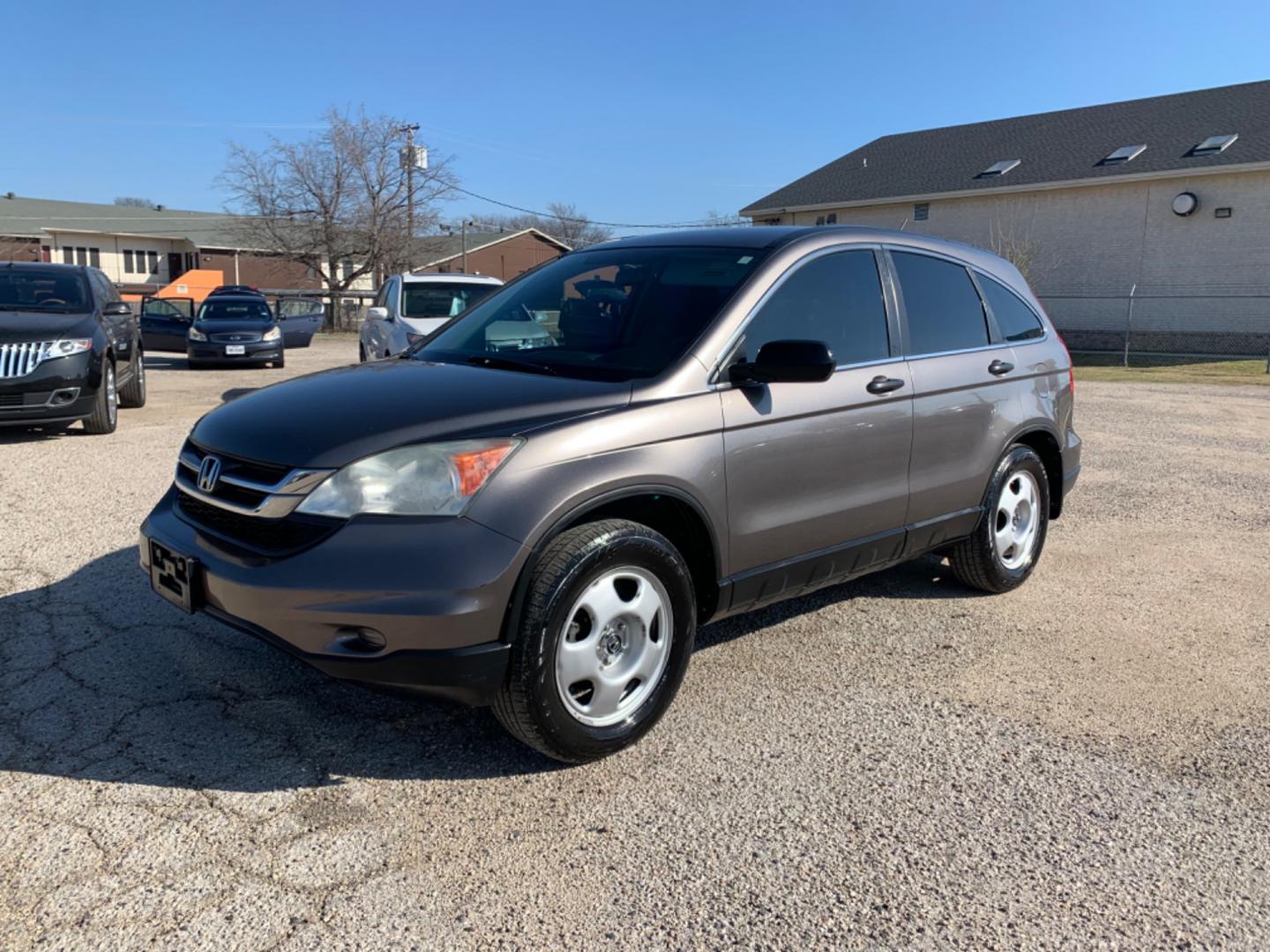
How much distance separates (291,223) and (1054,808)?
43403mm

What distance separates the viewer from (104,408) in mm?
9336

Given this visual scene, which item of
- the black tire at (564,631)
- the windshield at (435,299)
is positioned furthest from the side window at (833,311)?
the windshield at (435,299)

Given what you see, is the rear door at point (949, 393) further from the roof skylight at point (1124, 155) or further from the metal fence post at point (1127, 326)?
the roof skylight at point (1124, 155)

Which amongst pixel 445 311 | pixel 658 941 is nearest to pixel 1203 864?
pixel 658 941

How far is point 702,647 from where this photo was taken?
431 centimetres

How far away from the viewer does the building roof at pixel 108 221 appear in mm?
56469

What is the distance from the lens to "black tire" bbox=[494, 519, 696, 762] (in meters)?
2.96

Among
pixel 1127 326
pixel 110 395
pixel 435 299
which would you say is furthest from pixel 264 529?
pixel 1127 326

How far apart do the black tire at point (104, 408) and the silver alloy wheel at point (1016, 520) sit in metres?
8.12

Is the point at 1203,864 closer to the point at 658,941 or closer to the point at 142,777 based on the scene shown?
the point at 658,941

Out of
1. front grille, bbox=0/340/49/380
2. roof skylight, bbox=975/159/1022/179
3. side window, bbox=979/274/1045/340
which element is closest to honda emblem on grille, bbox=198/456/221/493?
side window, bbox=979/274/1045/340

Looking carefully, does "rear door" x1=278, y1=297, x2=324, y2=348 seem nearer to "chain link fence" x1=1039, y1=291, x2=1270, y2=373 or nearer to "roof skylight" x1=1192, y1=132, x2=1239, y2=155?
"chain link fence" x1=1039, y1=291, x2=1270, y2=373

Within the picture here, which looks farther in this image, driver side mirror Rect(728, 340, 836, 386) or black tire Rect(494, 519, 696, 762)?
driver side mirror Rect(728, 340, 836, 386)

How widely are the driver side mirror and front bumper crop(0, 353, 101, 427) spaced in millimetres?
7468
